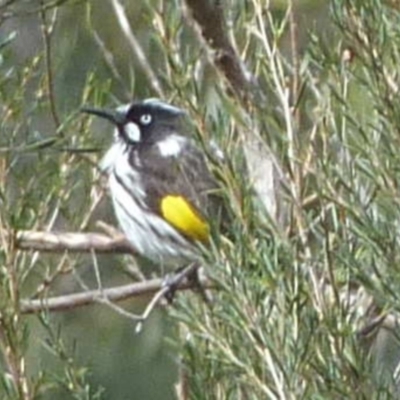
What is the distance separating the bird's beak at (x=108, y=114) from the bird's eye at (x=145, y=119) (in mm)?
90

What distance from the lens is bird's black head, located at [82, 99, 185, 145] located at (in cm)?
422

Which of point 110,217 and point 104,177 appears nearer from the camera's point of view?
point 104,177

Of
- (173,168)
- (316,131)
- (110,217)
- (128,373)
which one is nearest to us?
(316,131)

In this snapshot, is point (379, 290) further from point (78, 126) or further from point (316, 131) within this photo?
point (78, 126)

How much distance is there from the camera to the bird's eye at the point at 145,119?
4.33 metres

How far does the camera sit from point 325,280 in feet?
8.00

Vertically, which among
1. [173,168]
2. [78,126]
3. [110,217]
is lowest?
[110,217]

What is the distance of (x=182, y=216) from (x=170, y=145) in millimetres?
347

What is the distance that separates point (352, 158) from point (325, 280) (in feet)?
0.50

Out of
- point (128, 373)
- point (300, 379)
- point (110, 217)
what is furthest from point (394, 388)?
point (128, 373)

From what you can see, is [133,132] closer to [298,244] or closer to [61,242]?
[61,242]

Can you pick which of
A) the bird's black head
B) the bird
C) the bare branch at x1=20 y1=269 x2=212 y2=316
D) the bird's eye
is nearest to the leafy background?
the bare branch at x1=20 y1=269 x2=212 y2=316

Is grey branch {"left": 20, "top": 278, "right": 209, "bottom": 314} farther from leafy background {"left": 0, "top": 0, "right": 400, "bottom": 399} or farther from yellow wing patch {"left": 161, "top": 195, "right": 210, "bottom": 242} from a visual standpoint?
leafy background {"left": 0, "top": 0, "right": 400, "bottom": 399}

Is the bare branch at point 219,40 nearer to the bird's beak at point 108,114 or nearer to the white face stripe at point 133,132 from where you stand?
the bird's beak at point 108,114
